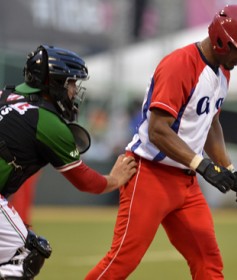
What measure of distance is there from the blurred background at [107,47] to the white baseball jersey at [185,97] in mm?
11231

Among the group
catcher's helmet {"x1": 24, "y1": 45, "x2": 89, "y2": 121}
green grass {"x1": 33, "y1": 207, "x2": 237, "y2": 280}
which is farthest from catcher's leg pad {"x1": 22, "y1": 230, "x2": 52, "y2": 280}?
green grass {"x1": 33, "y1": 207, "x2": 237, "y2": 280}

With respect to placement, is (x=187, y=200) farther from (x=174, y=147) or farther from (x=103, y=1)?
(x=103, y=1)

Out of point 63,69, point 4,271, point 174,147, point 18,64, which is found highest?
point 63,69

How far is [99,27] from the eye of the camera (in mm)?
23031

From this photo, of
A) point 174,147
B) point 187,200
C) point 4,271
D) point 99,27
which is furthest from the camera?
point 99,27

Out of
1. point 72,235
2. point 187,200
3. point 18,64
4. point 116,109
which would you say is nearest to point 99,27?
point 116,109

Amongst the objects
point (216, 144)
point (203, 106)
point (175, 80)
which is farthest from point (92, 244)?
point (175, 80)

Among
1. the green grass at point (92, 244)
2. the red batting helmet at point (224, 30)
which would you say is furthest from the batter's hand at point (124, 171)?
the green grass at point (92, 244)

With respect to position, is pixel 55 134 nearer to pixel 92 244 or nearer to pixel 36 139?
pixel 36 139

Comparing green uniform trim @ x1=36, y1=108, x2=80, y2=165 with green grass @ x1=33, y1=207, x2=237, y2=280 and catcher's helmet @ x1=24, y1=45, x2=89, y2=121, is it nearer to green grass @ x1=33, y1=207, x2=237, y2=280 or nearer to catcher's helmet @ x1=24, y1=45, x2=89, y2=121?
catcher's helmet @ x1=24, y1=45, x2=89, y2=121

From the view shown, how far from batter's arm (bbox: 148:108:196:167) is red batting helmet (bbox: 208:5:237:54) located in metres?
0.63

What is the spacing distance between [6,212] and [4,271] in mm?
384

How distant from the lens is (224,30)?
6500 millimetres

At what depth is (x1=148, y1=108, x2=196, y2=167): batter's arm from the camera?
632cm
